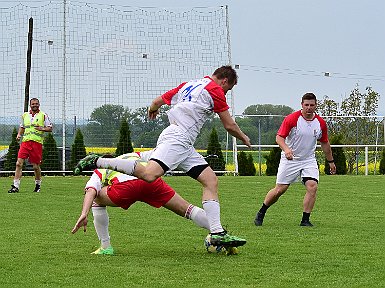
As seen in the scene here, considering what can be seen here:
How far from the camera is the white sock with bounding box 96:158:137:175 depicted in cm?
889

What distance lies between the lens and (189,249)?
985 cm

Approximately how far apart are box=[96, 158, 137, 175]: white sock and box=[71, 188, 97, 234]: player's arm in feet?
→ 1.01

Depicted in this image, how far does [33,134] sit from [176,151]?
40.1 feet

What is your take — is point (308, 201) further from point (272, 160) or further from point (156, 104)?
point (272, 160)

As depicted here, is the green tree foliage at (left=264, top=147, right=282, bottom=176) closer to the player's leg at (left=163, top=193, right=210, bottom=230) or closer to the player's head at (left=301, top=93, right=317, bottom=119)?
the player's head at (left=301, top=93, right=317, bottom=119)

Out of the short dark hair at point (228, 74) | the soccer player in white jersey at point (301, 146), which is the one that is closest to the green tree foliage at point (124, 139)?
the soccer player in white jersey at point (301, 146)

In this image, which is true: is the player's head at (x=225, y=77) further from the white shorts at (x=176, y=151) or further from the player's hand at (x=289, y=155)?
the player's hand at (x=289, y=155)

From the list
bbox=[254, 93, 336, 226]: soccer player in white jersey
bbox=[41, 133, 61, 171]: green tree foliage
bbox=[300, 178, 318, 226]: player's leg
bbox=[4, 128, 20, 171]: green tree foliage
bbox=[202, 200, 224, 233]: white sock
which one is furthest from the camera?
bbox=[41, 133, 61, 171]: green tree foliage

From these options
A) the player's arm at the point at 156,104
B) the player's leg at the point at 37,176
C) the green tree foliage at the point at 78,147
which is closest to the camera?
the player's arm at the point at 156,104

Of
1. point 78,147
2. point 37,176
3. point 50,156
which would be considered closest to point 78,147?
point 78,147

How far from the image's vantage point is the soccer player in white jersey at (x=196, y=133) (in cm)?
922

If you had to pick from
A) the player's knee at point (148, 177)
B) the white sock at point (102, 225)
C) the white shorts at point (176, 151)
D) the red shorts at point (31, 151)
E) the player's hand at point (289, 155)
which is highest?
the white shorts at point (176, 151)

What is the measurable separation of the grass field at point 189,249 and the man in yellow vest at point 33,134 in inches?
138

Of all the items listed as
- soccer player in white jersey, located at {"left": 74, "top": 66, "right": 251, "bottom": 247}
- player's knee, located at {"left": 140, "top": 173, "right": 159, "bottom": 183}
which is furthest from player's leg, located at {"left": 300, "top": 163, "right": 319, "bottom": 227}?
player's knee, located at {"left": 140, "top": 173, "right": 159, "bottom": 183}
